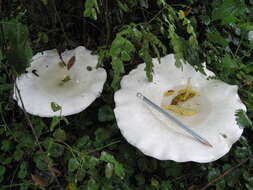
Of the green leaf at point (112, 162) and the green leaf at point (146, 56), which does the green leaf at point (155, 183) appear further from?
the green leaf at point (146, 56)

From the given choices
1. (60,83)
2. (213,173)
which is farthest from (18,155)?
(213,173)

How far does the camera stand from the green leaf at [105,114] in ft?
6.81

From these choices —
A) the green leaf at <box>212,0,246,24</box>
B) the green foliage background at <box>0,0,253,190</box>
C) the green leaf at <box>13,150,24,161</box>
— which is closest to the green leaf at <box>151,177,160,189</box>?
the green foliage background at <box>0,0,253,190</box>

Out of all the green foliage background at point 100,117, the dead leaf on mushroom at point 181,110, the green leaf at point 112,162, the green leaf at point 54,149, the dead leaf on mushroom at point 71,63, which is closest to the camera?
the green leaf at point 112,162

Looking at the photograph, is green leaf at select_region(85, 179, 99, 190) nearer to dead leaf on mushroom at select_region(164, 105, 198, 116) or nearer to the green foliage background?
the green foliage background

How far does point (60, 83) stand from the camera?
2148mm

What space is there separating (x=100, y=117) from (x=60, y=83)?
1.36 ft

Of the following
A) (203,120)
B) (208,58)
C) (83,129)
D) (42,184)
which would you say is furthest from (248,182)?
(42,184)

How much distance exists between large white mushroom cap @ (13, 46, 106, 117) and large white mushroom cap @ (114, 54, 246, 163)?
241 mm

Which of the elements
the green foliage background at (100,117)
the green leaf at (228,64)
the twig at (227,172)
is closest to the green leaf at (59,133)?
the green foliage background at (100,117)

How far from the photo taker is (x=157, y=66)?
208cm

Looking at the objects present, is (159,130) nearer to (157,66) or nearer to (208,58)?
(157,66)

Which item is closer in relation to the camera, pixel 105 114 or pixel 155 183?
pixel 155 183

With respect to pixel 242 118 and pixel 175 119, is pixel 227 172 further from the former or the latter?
pixel 175 119
